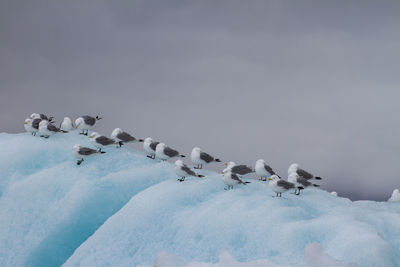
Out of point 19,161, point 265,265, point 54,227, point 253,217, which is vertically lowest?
point 54,227

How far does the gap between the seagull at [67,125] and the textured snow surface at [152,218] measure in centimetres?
200

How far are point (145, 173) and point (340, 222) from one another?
25.8 feet

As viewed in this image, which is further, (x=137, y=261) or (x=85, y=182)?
(x=85, y=182)

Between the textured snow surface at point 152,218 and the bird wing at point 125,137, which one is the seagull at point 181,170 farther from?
the bird wing at point 125,137

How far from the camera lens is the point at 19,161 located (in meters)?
17.6

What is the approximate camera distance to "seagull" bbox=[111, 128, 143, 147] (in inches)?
731

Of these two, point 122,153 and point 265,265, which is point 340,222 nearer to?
Answer: point 265,265

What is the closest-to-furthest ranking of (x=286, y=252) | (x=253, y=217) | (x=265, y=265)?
(x=265, y=265) < (x=286, y=252) < (x=253, y=217)

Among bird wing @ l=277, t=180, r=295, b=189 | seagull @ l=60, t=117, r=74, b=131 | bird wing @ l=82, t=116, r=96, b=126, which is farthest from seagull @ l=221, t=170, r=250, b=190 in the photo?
seagull @ l=60, t=117, r=74, b=131

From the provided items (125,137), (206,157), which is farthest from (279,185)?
(125,137)

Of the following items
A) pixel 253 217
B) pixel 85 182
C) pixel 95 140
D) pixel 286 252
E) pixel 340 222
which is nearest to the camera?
pixel 286 252

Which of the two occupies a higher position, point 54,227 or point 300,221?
point 300,221

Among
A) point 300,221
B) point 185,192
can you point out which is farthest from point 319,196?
point 185,192

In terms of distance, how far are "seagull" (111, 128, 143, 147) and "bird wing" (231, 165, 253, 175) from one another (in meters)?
5.05
